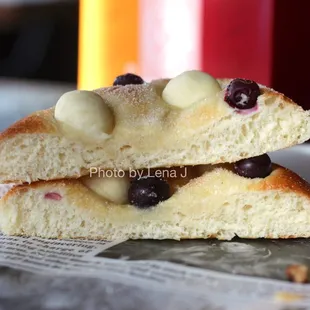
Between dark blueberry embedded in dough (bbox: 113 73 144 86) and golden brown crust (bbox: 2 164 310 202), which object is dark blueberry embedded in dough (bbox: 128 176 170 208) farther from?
dark blueberry embedded in dough (bbox: 113 73 144 86)

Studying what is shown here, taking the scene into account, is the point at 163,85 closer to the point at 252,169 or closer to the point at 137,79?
the point at 137,79

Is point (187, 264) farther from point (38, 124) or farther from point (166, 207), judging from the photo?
point (38, 124)

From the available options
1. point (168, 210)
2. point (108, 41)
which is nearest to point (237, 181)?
point (168, 210)

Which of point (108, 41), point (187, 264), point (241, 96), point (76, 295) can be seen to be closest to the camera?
point (76, 295)

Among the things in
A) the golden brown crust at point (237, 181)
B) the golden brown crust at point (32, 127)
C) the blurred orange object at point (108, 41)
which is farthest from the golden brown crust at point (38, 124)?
the blurred orange object at point (108, 41)

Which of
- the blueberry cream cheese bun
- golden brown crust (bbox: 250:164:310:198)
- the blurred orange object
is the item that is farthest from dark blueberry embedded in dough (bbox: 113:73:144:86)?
the blurred orange object

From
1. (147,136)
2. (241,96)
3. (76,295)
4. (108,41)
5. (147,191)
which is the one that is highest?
(108,41)

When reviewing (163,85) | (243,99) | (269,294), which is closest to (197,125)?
(243,99)
